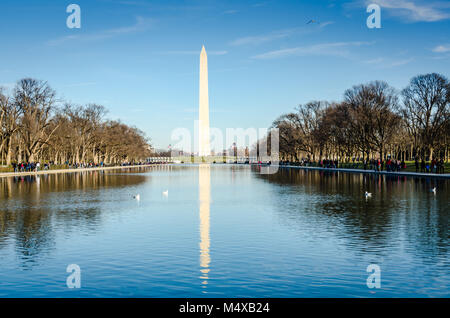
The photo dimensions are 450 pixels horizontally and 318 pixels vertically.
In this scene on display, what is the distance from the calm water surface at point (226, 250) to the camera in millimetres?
9578

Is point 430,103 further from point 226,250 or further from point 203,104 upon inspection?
point 226,250

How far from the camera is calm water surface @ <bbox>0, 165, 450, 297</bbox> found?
958 cm

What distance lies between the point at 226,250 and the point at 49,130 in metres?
96.3

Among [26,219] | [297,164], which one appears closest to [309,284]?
[26,219]

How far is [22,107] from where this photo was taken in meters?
82.3

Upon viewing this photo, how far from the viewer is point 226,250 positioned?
1327 cm

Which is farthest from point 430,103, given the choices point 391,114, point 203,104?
point 203,104

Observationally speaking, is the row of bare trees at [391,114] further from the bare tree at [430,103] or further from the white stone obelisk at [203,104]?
the white stone obelisk at [203,104]

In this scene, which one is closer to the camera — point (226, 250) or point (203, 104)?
point (226, 250)

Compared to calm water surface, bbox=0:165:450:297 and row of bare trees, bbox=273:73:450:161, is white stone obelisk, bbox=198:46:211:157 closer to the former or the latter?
row of bare trees, bbox=273:73:450:161

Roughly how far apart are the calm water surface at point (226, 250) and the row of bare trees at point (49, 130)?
62476 mm

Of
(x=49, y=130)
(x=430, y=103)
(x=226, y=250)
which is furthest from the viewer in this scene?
(x=49, y=130)

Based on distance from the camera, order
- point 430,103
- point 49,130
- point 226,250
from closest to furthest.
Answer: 1. point 226,250
2. point 430,103
3. point 49,130

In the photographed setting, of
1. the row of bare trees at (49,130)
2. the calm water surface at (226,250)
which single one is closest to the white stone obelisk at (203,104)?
the row of bare trees at (49,130)
